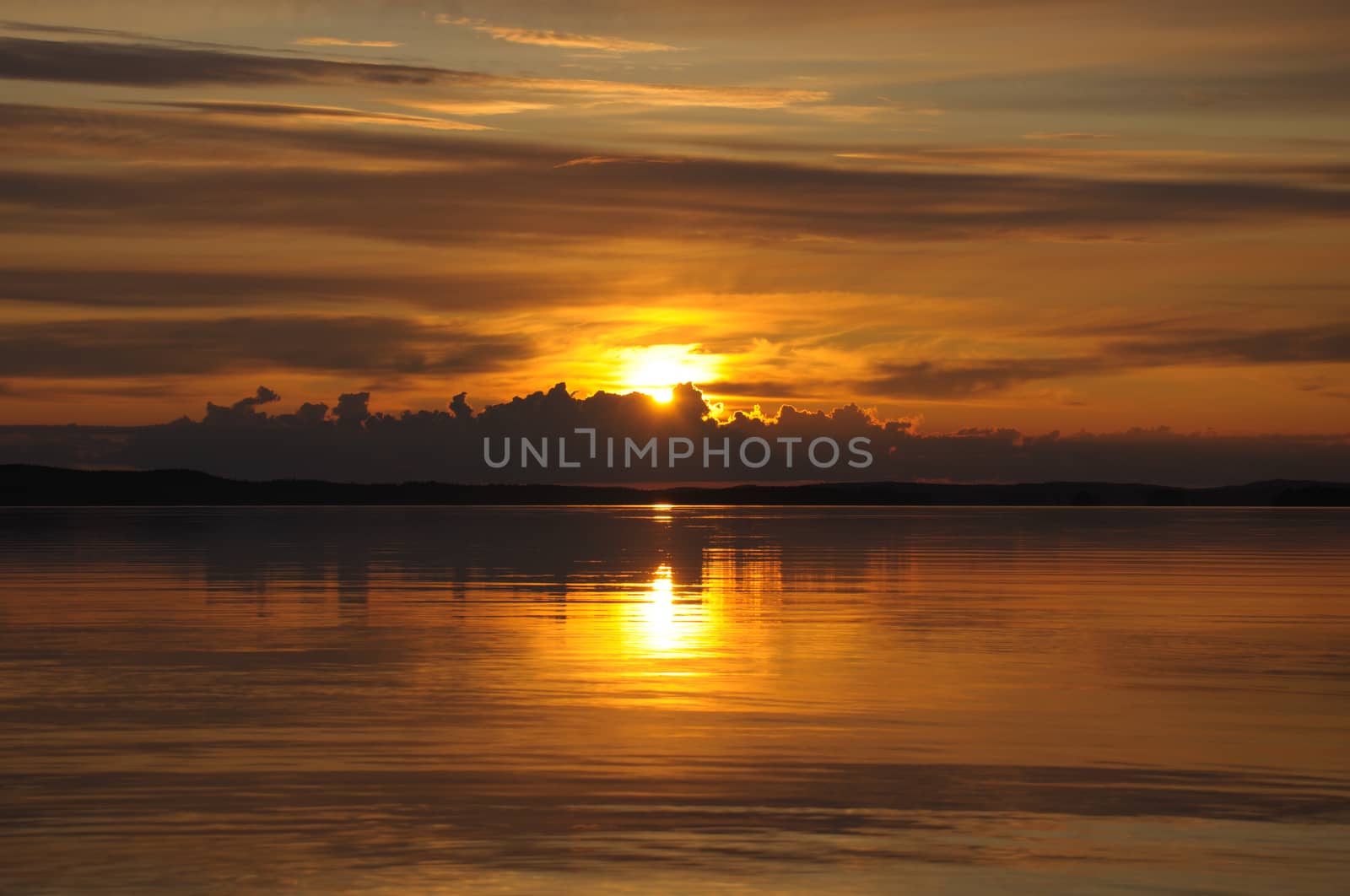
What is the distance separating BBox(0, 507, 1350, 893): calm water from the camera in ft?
40.9

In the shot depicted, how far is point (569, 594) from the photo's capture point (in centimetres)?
A: 3953

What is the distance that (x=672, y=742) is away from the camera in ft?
58.2

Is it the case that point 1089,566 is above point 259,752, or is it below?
above

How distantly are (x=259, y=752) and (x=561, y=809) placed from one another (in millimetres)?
4249

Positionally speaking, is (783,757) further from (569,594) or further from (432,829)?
(569,594)

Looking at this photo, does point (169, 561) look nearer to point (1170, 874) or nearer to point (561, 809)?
point (561, 809)

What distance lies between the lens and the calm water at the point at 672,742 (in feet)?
40.9

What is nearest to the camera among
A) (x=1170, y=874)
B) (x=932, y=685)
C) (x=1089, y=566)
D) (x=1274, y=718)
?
(x=1170, y=874)

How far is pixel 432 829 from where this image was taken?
13492 mm

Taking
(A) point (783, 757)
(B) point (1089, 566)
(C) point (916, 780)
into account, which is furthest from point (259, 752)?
(B) point (1089, 566)

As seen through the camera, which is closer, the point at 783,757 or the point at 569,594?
the point at 783,757

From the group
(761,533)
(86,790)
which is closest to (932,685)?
(86,790)

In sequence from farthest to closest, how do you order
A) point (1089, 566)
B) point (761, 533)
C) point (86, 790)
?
1. point (761, 533)
2. point (1089, 566)
3. point (86, 790)

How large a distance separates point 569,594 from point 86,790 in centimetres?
2478
